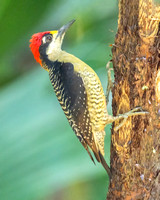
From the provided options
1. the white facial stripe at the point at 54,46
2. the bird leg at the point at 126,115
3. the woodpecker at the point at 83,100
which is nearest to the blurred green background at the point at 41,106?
the woodpecker at the point at 83,100

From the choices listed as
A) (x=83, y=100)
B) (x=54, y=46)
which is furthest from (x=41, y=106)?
(x=83, y=100)

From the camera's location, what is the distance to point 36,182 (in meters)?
3.08

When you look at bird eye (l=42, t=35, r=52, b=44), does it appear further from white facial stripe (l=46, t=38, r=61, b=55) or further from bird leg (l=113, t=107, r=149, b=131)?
bird leg (l=113, t=107, r=149, b=131)

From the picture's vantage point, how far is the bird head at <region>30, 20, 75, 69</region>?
8.31ft

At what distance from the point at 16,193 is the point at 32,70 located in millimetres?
1368

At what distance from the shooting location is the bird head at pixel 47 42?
8.31 ft

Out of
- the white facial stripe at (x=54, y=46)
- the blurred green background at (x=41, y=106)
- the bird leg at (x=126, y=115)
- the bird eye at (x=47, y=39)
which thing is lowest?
the blurred green background at (x=41, y=106)

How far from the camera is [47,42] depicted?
8.40 feet

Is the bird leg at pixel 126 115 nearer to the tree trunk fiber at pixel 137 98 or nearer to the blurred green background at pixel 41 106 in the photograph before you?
the tree trunk fiber at pixel 137 98

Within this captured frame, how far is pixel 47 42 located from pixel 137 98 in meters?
0.91

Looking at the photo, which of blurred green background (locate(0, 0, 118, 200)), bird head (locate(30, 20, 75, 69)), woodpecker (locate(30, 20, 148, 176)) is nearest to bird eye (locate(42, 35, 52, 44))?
bird head (locate(30, 20, 75, 69))

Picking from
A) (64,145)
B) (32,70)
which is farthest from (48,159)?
(32,70)

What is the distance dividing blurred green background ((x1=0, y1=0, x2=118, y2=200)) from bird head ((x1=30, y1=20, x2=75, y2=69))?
60 centimetres

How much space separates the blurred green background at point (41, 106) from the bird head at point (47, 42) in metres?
0.60
